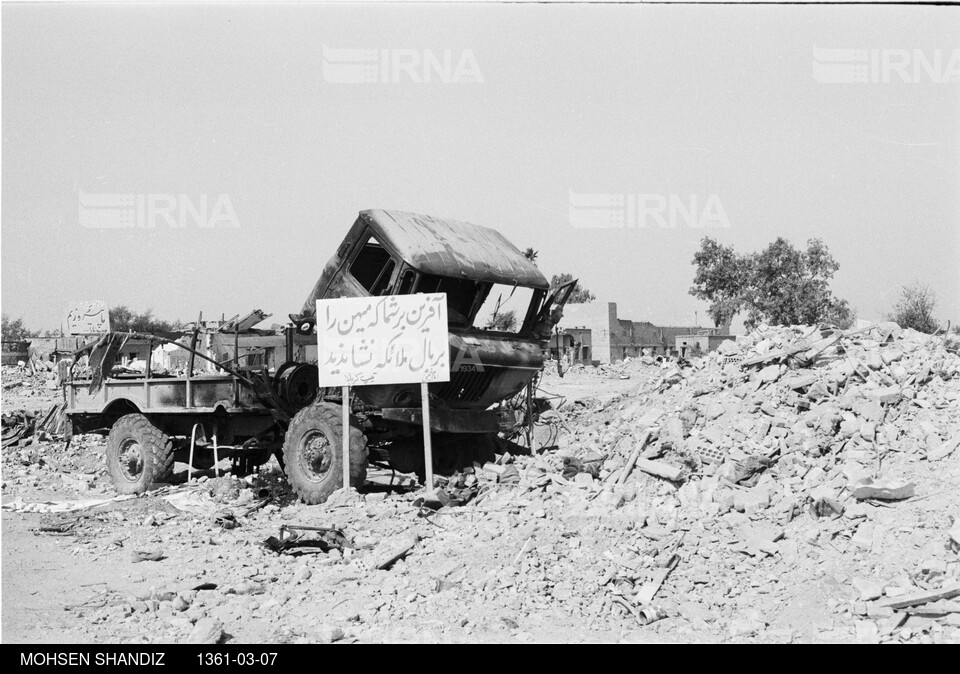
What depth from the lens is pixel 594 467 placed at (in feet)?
27.9

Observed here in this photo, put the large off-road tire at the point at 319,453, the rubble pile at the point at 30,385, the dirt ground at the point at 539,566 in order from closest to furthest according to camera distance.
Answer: the dirt ground at the point at 539,566 < the large off-road tire at the point at 319,453 < the rubble pile at the point at 30,385

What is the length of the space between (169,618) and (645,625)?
2875 mm

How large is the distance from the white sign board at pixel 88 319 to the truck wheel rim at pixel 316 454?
3.14 m

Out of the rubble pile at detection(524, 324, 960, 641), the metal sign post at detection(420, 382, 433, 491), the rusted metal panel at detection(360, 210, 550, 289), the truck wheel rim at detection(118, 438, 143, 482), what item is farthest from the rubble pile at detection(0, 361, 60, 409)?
the rubble pile at detection(524, 324, 960, 641)

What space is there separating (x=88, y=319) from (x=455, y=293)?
452 cm

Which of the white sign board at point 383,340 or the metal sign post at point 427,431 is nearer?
the metal sign post at point 427,431

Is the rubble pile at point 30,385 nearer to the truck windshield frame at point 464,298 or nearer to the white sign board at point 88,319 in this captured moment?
the white sign board at point 88,319

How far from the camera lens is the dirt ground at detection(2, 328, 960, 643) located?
214 inches

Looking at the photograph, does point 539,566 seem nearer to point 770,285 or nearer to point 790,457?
point 790,457

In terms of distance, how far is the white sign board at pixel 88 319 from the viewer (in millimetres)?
10891

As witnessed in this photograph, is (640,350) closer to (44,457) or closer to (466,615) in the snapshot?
(44,457)

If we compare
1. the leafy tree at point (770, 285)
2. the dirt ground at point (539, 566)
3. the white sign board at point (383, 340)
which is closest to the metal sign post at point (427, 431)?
the white sign board at point (383, 340)

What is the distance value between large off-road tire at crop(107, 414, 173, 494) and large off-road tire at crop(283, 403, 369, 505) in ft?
6.61

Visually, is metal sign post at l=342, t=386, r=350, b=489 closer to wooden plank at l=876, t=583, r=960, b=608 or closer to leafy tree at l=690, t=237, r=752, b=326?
wooden plank at l=876, t=583, r=960, b=608
